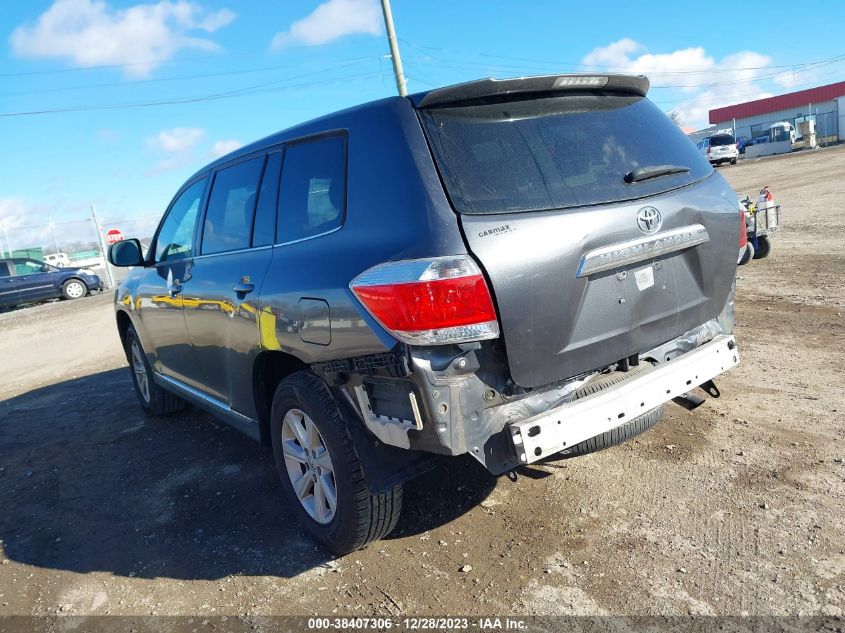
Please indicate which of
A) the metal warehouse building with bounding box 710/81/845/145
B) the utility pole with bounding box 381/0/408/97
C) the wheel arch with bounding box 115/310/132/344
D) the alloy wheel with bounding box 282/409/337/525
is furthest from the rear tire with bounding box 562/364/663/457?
the metal warehouse building with bounding box 710/81/845/145

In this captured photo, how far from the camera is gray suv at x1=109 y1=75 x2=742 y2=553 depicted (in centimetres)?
243

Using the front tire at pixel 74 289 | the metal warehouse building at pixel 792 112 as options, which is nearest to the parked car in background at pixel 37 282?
the front tire at pixel 74 289

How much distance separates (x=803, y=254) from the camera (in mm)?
8992

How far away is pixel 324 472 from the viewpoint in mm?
3143

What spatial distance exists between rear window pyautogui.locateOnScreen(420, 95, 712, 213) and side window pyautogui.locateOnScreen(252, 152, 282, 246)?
108 centimetres

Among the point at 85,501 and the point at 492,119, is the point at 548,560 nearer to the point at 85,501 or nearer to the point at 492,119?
the point at 492,119

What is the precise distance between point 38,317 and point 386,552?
16261 mm

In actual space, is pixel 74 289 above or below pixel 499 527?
above

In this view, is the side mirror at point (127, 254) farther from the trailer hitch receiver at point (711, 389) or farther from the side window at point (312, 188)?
the trailer hitch receiver at point (711, 389)

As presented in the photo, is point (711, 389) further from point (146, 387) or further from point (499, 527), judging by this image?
point (146, 387)

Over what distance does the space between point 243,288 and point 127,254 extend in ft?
6.89

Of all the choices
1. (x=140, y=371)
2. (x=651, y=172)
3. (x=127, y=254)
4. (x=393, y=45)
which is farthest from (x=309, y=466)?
(x=393, y=45)

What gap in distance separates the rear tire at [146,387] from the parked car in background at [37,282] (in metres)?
17.6

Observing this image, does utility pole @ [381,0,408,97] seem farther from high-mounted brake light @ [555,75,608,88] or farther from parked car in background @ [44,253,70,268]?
parked car in background @ [44,253,70,268]
